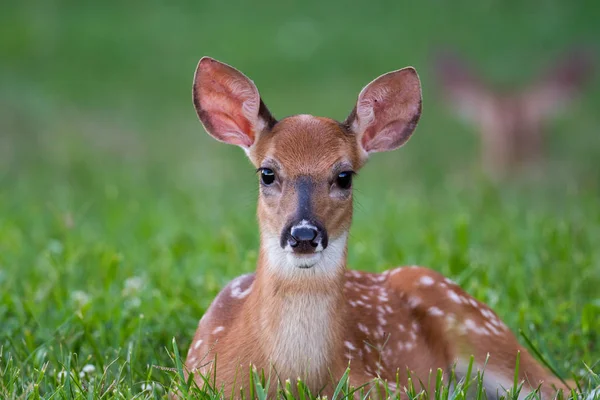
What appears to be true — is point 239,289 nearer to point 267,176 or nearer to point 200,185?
point 267,176

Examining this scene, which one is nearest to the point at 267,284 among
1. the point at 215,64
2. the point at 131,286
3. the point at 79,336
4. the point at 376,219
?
the point at 215,64

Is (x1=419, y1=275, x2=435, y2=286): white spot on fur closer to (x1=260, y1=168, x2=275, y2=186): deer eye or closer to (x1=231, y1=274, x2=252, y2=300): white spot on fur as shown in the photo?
(x1=231, y1=274, x2=252, y2=300): white spot on fur

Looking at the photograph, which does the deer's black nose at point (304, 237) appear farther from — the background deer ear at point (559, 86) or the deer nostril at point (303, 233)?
the background deer ear at point (559, 86)

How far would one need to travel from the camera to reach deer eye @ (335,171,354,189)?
130 inches

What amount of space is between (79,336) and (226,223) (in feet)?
7.35

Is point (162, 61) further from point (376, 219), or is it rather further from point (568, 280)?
point (568, 280)

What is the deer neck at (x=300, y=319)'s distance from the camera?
321 centimetres

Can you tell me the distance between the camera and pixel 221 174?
8.40 meters

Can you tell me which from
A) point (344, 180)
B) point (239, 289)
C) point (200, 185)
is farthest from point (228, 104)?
point (200, 185)

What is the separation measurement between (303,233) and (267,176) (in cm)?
35

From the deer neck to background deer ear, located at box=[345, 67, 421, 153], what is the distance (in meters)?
0.54

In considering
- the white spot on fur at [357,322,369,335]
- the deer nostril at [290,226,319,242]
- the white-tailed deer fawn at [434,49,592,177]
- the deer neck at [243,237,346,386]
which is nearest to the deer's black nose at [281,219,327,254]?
the deer nostril at [290,226,319,242]

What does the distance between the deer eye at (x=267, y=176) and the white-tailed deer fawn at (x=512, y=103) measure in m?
6.14

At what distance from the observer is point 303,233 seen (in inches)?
120
